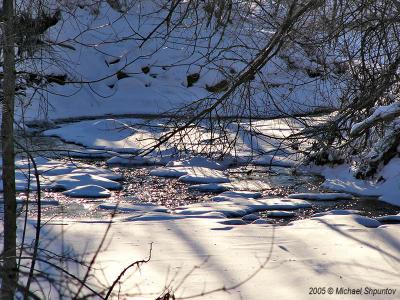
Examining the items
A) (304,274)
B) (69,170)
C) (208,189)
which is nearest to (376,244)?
(304,274)

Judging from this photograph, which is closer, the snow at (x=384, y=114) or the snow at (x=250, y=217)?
the snow at (x=384, y=114)

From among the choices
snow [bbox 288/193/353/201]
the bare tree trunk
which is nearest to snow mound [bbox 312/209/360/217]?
snow [bbox 288/193/353/201]

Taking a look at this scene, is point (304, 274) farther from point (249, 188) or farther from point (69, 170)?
point (69, 170)

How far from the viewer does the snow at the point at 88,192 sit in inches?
370

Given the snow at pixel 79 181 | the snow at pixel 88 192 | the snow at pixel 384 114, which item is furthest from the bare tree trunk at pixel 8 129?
the snow at pixel 79 181

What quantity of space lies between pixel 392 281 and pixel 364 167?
249 inches

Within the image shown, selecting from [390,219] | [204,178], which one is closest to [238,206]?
[390,219]

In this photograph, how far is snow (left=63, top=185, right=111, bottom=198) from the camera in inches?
370

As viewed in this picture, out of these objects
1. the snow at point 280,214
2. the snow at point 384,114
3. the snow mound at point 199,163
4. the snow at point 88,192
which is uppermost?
the snow at point 384,114

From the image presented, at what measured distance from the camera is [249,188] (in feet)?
33.2

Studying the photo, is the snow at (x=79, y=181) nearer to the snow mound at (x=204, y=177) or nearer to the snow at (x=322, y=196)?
the snow mound at (x=204, y=177)

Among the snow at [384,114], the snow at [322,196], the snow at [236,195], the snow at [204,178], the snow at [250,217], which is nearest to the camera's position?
the snow at [384,114]

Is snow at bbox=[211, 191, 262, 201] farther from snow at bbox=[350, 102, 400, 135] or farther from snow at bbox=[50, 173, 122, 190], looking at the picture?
snow at bbox=[350, 102, 400, 135]

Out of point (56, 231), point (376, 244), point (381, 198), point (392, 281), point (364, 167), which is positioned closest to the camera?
point (392, 281)
